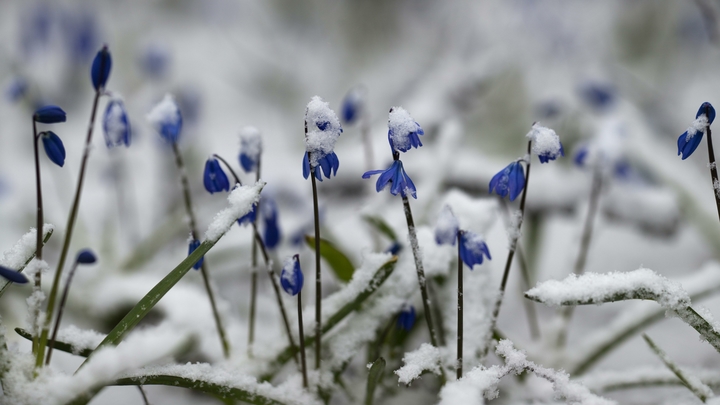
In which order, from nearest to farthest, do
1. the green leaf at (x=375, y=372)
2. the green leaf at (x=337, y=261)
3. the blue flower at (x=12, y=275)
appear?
1. the blue flower at (x=12, y=275)
2. the green leaf at (x=375, y=372)
3. the green leaf at (x=337, y=261)

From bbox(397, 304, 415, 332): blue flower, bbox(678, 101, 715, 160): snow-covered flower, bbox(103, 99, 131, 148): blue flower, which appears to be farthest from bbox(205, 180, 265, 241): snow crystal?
bbox(678, 101, 715, 160): snow-covered flower

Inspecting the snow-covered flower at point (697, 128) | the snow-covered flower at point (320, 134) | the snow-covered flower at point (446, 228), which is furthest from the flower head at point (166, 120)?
the snow-covered flower at point (697, 128)

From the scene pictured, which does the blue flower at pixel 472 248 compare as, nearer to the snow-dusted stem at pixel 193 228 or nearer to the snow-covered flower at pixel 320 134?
the snow-covered flower at pixel 320 134

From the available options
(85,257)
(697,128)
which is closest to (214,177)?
(85,257)

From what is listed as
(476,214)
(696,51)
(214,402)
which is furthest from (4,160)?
(696,51)

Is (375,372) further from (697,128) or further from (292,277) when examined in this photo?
(697,128)

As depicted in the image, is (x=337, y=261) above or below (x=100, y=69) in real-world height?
below
